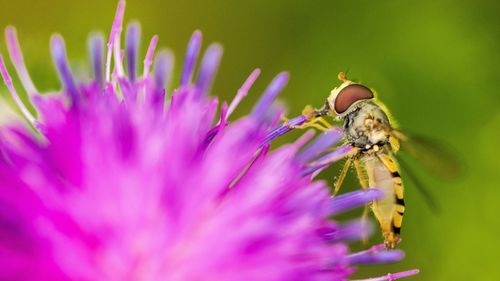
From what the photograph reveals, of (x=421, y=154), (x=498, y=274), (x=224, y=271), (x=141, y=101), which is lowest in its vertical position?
(x=224, y=271)

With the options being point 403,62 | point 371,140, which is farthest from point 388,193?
point 403,62

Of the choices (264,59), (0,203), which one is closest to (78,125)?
(0,203)

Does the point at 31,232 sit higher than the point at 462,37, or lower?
lower

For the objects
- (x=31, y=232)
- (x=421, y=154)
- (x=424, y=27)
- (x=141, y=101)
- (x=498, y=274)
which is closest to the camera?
(x=31, y=232)

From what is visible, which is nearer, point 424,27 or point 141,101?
point 141,101

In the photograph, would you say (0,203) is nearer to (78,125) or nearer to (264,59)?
(78,125)

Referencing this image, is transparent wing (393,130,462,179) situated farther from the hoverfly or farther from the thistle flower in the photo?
the thistle flower

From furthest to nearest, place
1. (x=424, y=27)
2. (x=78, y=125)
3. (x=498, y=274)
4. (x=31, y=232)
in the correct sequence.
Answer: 1. (x=424, y=27)
2. (x=498, y=274)
3. (x=78, y=125)
4. (x=31, y=232)

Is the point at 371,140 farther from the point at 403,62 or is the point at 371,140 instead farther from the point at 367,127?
the point at 403,62
